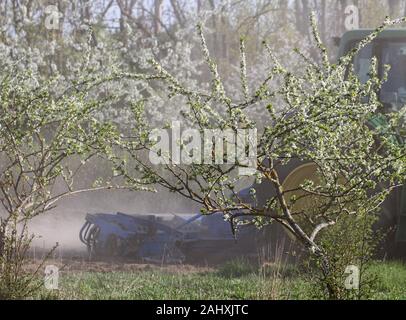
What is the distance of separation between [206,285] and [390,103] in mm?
2967

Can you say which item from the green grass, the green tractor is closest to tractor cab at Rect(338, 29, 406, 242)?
the green tractor

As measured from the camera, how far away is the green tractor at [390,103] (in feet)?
25.9

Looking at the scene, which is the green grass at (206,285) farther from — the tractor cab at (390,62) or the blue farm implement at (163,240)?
the tractor cab at (390,62)

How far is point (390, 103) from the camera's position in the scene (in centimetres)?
819

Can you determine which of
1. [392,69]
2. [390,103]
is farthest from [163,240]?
[392,69]

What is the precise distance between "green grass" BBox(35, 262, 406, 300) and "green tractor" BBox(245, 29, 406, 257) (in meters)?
0.47

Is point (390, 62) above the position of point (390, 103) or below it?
above

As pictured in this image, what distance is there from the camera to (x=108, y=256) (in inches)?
382

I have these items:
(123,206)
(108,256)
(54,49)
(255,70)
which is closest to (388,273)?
(108,256)

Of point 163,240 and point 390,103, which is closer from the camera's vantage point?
point 390,103

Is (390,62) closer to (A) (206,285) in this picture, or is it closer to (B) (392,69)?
(B) (392,69)

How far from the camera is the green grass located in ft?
19.5

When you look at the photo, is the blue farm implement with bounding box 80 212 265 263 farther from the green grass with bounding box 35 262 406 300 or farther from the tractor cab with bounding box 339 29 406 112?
the tractor cab with bounding box 339 29 406 112
